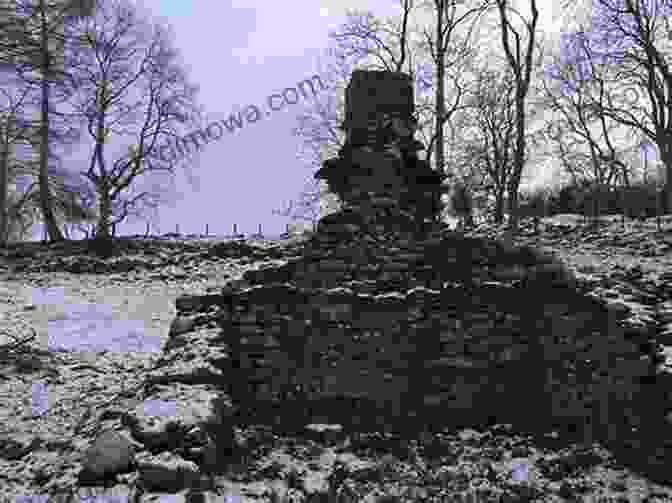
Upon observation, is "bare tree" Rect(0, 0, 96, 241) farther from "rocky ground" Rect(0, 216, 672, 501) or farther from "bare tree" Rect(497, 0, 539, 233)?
"bare tree" Rect(497, 0, 539, 233)

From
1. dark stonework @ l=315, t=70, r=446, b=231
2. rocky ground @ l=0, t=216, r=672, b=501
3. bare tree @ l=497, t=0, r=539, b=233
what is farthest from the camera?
bare tree @ l=497, t=0, r=539, b=233

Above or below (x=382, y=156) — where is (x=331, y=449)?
below

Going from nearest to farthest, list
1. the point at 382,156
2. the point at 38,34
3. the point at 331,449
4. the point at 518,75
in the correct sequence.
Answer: the point at 38,34
the point at 331,449
the point at 382,156
the point at 518,75

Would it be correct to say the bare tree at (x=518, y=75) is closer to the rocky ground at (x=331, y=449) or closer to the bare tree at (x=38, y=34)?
the rocky ground at (x=331, y=449)

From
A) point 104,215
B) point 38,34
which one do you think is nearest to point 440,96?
point 104,215

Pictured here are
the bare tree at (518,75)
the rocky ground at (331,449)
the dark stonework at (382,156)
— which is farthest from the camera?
the bare tree at (518,75)

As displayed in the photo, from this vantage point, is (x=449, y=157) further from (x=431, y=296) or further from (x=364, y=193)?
(x=431, y=296)

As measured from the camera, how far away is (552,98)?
23828 millimetres

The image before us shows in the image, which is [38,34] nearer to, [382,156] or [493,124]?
[382,156]

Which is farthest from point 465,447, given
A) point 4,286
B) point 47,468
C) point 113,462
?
point 4,286

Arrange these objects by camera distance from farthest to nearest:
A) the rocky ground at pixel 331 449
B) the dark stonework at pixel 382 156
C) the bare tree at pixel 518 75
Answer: the bare tree at pixel 518 75, the dark stonework at pixel 382 156, the rocky ground at pixel 331 449

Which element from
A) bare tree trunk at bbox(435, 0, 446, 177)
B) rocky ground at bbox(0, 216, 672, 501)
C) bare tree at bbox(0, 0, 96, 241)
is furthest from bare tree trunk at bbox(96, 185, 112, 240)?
Answer: bare tree at bbox(0, 0, 96, 241)

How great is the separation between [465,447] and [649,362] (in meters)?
2.24

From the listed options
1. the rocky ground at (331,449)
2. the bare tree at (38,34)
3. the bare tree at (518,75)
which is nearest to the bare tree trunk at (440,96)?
the bare tree at (518,75)
